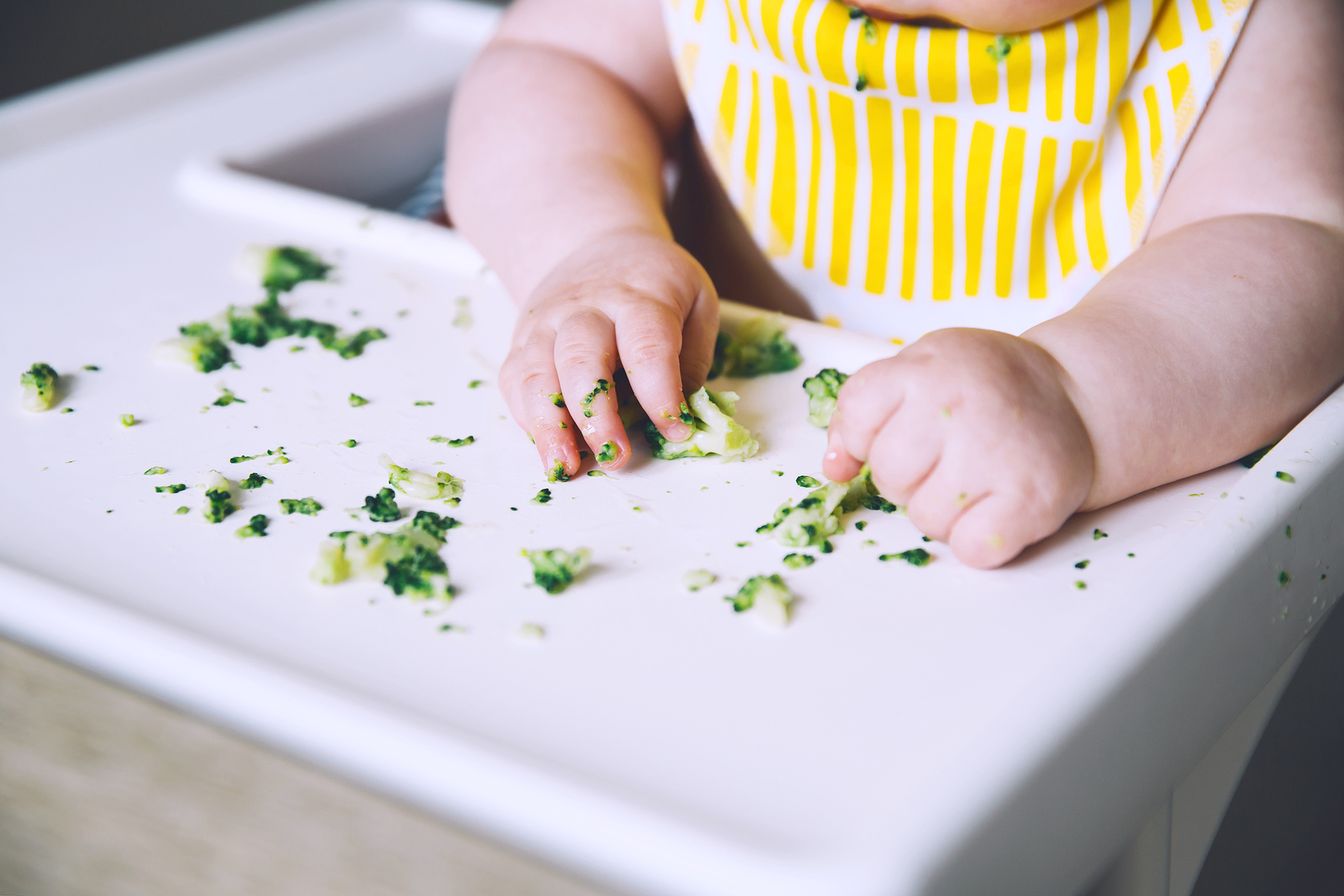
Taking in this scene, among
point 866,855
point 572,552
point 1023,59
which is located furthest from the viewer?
point 1023,59

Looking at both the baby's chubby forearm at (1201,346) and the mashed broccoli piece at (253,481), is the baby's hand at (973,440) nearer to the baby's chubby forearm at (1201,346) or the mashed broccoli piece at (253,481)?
the baby's chubby forearm at (1201,346)

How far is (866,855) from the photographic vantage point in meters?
0.27

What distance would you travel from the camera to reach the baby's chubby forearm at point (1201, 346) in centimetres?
42

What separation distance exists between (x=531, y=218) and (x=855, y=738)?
0.38m

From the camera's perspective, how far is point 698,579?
388 millimetres

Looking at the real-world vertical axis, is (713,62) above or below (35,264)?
above

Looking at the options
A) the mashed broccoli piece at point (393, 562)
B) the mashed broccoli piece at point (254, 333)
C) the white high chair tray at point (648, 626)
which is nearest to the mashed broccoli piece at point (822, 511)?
the white high chair tray at point (648, 626)

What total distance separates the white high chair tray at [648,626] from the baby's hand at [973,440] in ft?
0.05

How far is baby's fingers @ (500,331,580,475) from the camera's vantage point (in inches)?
17.9

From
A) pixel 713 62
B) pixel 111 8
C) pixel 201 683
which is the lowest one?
pixel 111 8

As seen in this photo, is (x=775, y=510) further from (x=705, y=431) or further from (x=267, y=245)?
(x=267, y=245)

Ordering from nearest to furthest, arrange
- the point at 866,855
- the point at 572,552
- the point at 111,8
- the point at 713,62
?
the point at 866,855, the point at 572,552, the point at 713,62, the point at 111,8

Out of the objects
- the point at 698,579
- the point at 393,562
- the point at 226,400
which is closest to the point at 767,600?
the point at 698,579

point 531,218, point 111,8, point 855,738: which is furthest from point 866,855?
point 111,8
